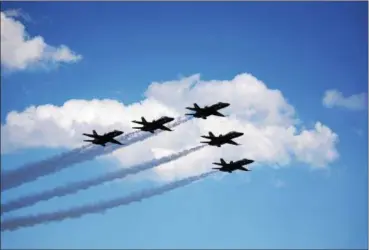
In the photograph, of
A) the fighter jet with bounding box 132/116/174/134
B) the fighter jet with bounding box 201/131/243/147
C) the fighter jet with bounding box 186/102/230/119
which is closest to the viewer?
the fighter jet with bounding box 186/102/230/119

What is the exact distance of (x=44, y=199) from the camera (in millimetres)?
119188

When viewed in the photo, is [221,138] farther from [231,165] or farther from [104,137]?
[104,137]

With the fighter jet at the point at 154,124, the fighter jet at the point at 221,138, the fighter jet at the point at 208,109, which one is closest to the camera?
the fighter jet at the point at 208,109

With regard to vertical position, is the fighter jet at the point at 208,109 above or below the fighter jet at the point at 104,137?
above

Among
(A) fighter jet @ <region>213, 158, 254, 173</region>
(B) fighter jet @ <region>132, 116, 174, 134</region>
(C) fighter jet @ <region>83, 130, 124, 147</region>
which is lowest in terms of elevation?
(A) fighter jet @ <region>213, 158, 254, 173</region>

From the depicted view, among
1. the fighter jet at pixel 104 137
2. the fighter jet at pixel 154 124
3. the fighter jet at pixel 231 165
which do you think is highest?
the fighter jet at pixel 154 124

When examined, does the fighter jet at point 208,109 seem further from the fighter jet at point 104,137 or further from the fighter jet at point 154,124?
the fighter jet at point 104,137

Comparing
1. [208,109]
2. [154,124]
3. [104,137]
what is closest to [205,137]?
[208,109]

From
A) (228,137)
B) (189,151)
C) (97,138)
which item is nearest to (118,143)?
(97,138)

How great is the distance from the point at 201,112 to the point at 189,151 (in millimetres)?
14208

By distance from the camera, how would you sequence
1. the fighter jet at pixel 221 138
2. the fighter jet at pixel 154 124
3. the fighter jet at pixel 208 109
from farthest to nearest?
the fighter jet at pixel 221 138
the fighter jet at pixel 154 124
the fighter jet at pixel 208 109

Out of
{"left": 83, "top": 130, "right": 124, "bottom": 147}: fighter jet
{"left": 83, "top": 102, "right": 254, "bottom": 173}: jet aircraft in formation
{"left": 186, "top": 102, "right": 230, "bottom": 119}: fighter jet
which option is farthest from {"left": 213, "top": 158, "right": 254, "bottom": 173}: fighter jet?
{"left": 83, "top": 130, "right": 124, "bottom": 147}: fighter jet

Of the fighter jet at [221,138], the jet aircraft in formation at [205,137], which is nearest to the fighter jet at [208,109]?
the jet aircraft in formation at [205,137]

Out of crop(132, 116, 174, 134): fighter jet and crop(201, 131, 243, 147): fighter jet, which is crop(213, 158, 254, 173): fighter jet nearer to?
crop(201, 131, 243, 147): fighter jet
